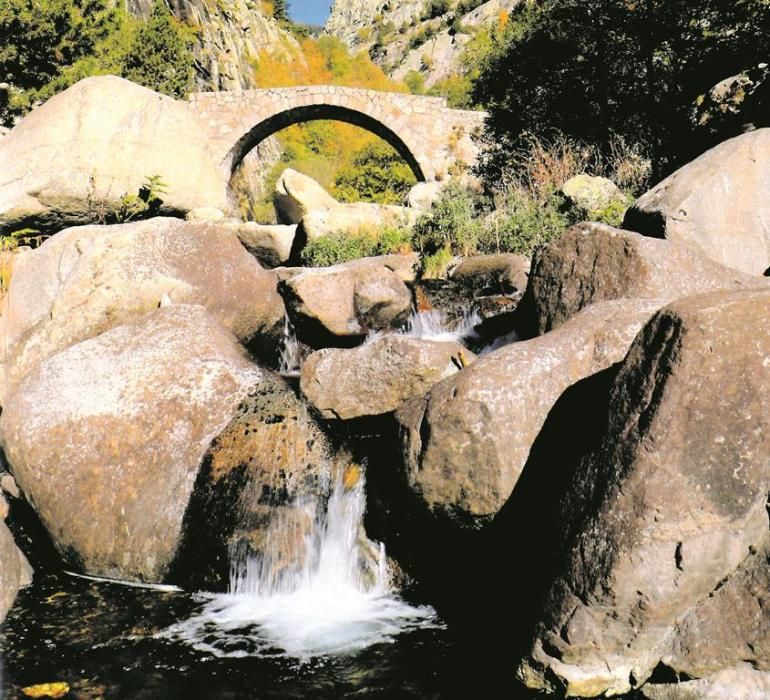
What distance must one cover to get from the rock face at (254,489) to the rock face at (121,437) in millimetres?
124

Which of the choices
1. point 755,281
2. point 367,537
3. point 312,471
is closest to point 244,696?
point 367,537

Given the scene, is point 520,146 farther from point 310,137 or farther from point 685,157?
point 310,137

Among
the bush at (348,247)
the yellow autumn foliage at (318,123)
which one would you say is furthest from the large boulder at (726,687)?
the yellow autumn foliage at (318,123)

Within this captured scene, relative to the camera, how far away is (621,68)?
14.6m

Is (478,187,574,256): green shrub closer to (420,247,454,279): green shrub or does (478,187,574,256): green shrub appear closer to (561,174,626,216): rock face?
(561,174,626,216): rock face

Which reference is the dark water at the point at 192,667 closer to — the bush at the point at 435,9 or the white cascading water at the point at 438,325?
the white cascading water at the point at 438,325

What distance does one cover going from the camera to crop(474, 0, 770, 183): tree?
12.2m

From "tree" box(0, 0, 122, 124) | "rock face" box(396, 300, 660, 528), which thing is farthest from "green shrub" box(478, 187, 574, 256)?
"tree" box(0, 0, 122, 124)

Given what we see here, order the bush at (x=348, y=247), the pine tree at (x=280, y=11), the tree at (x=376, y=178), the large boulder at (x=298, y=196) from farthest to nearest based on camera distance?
the pine tree at (x=280, y=11), the tree at (x=376, y=178), the large boulder at (x=298, y=196), the bush at (x=348, y=247)

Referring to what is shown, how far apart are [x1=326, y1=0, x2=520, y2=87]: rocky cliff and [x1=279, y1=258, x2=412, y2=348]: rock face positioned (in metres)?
55.9

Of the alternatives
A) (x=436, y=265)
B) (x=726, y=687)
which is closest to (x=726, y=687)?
(x=726, y=687)

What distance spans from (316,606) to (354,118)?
22637 millimetres

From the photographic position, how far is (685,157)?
11742 millimetres

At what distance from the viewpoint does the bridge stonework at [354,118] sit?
24.2 m
